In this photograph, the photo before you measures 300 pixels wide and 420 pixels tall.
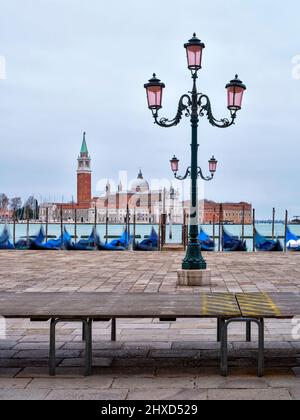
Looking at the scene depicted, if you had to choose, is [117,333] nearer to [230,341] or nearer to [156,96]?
[230,341]

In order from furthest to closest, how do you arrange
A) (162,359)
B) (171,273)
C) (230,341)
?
(171,273) < (230,341) < (162,359)

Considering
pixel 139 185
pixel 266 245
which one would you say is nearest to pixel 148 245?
pixel 266 245

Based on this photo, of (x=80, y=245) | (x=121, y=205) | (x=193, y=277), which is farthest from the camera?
(x=121, y=205)

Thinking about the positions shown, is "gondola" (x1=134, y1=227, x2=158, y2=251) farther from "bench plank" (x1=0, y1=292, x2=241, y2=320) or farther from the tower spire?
the tower spire

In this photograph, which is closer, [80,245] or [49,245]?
[80,245]

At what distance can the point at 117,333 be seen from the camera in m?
6.19

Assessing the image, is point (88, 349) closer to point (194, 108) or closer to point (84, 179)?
point (194, 108)

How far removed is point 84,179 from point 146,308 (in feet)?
396

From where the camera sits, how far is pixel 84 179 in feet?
408

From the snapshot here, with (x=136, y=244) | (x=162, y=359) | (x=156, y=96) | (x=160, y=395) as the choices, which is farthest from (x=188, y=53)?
(x=136, y=244)

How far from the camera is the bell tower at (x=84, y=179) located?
12169 centimetres

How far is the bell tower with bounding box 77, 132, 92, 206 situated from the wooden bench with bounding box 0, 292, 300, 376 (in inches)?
4537

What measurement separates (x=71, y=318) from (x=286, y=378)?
174cm

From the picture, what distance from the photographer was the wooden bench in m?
4.47
